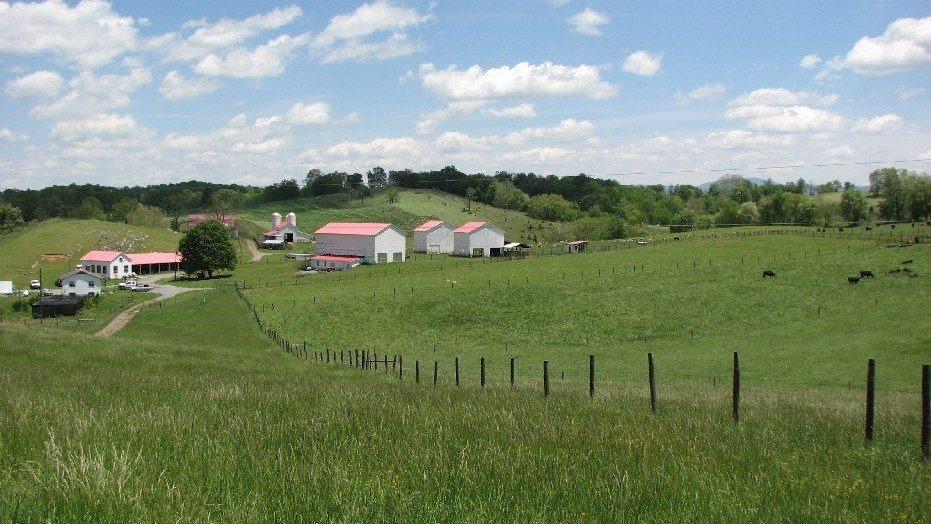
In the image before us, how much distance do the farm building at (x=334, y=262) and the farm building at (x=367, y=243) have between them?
88.2 inches

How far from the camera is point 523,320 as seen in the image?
58.1 metres

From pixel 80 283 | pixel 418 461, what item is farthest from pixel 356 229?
pixel 418 461

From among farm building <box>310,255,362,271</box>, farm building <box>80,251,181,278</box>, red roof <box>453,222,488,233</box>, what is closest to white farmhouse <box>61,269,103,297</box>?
farm building <box>80,251,181,278</box>

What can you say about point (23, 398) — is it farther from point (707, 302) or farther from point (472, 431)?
point (707, 302)

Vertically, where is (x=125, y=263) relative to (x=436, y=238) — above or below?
below

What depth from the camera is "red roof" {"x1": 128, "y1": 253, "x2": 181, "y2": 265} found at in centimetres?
11281

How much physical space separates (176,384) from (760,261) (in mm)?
71125

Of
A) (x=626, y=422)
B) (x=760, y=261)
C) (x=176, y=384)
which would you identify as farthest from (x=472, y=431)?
(x=760, y=261)

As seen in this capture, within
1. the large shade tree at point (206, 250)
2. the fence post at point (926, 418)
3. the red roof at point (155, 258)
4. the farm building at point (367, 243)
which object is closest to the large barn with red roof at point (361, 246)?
the farm building at point (367, 243)

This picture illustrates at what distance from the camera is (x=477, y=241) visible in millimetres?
116250

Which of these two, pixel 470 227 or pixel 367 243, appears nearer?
pixel 367 243

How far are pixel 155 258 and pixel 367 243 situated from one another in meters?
35.6

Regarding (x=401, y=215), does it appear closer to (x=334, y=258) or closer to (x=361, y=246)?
(x=361, y=246)

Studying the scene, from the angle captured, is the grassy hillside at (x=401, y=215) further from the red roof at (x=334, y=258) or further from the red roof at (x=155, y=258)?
the red roof at (x=334, y=258)
